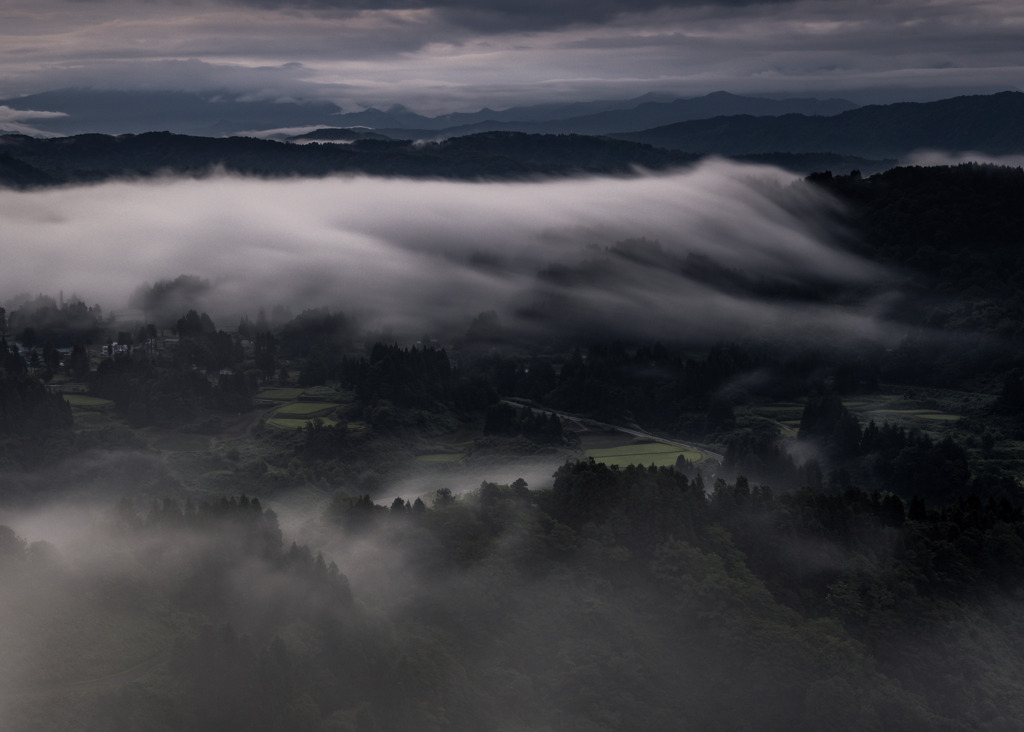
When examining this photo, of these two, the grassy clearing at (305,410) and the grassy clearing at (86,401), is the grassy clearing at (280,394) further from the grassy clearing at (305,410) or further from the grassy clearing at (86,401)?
the grassy clearing at (86,401)

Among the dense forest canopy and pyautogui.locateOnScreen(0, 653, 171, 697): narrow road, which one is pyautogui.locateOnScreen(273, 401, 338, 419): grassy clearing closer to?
the dense forest canopy

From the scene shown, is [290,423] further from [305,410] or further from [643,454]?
[643,454]

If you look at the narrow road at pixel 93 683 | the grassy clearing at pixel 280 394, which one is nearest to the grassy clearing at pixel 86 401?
the grassy clearing at pixel 280 394

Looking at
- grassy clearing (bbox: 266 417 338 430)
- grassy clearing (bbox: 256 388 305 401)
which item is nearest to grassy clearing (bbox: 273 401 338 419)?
grassy clearing (bbox: 266 417 338 430)

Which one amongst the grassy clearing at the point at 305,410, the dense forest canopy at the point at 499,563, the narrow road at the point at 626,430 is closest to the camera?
the dense forest canopy at the point at 499,563

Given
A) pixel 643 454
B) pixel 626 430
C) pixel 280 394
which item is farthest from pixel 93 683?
pixel 280 394

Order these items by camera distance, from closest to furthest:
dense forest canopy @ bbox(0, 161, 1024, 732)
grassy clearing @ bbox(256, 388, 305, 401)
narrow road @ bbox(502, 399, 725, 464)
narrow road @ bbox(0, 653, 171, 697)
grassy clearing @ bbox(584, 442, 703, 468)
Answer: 1. narrow road @ bbox(0, 653, 171, 697)
2. dense forest canopy @ bbox(0, 161, 1024, 732)
3. grassy clearing @ bbox(584, 442, 703, 468)
4. narrow road @ bbox(502, 399, 725, 464)
5. grassy clearing @ bbox(256, 388, 305, 401)

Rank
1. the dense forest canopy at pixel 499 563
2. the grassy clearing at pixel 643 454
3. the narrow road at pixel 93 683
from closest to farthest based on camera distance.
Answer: the narrow road at pixel 93 683 < the dense forest canopy at pixel 499 563 < the grassy clearing at pixel 643 454
